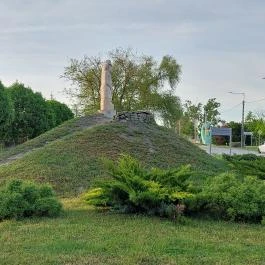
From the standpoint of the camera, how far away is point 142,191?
7.02 metres

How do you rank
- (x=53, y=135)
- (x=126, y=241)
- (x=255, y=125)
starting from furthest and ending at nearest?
(x=255, y=125)
(x=53, y=135)
(x=126, y=241)

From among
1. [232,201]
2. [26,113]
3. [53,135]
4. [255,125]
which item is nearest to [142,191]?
[232,201]

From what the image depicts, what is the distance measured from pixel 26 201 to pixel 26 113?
60.6 ft

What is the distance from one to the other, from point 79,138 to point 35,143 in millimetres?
2963

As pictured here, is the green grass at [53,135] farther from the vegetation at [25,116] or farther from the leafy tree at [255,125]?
the leafy tree at [255,125]

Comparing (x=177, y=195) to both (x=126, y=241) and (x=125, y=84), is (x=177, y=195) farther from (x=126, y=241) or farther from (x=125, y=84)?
(x=125, y=84)

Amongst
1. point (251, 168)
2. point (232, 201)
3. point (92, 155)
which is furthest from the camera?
point (92, 155)

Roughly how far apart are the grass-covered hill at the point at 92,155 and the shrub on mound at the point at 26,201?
8.99 feet

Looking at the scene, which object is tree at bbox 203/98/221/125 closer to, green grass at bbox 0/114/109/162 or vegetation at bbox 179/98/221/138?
vegetation at bbox 179/98/221/138

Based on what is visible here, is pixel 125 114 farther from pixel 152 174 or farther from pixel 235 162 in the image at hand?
pixel 152 174

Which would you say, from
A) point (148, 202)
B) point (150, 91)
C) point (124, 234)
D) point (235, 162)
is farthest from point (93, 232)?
point (150, 91)

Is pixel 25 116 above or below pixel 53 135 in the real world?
above

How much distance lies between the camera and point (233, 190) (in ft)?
23.1

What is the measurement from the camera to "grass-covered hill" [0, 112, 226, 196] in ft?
35.5
